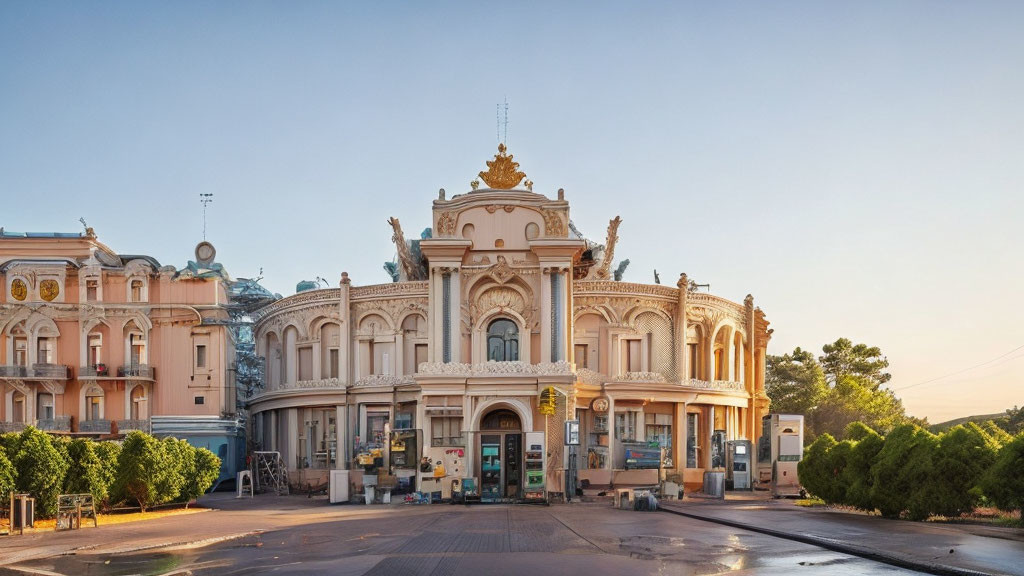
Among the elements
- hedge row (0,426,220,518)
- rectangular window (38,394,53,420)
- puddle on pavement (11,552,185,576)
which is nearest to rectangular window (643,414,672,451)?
hedge row (0,426,220,518)

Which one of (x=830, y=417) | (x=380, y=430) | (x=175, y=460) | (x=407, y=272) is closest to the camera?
(x=175, y=460)

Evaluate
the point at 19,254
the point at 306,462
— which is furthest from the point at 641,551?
the point at 19,254

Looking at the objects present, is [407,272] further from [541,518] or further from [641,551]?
[641,551]

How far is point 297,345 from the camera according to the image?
56.8 meters

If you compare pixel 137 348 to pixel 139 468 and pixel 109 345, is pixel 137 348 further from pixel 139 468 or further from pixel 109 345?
pixel 139 468

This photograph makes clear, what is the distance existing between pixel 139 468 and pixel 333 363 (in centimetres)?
1905

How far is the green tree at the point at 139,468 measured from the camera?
37562mm

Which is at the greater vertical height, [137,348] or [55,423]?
[137,348]

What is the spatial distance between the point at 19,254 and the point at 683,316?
36945 millimetres

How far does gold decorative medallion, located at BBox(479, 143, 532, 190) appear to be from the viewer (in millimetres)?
51781

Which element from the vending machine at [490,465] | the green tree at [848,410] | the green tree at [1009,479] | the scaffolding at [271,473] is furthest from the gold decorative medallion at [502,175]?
the green tree at [848,410]

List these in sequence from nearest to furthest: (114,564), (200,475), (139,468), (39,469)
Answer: (114,564)
(39,469)
(139,468)
(200,475)

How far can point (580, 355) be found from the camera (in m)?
54.7

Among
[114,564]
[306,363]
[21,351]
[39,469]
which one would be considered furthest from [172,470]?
[21,351]
